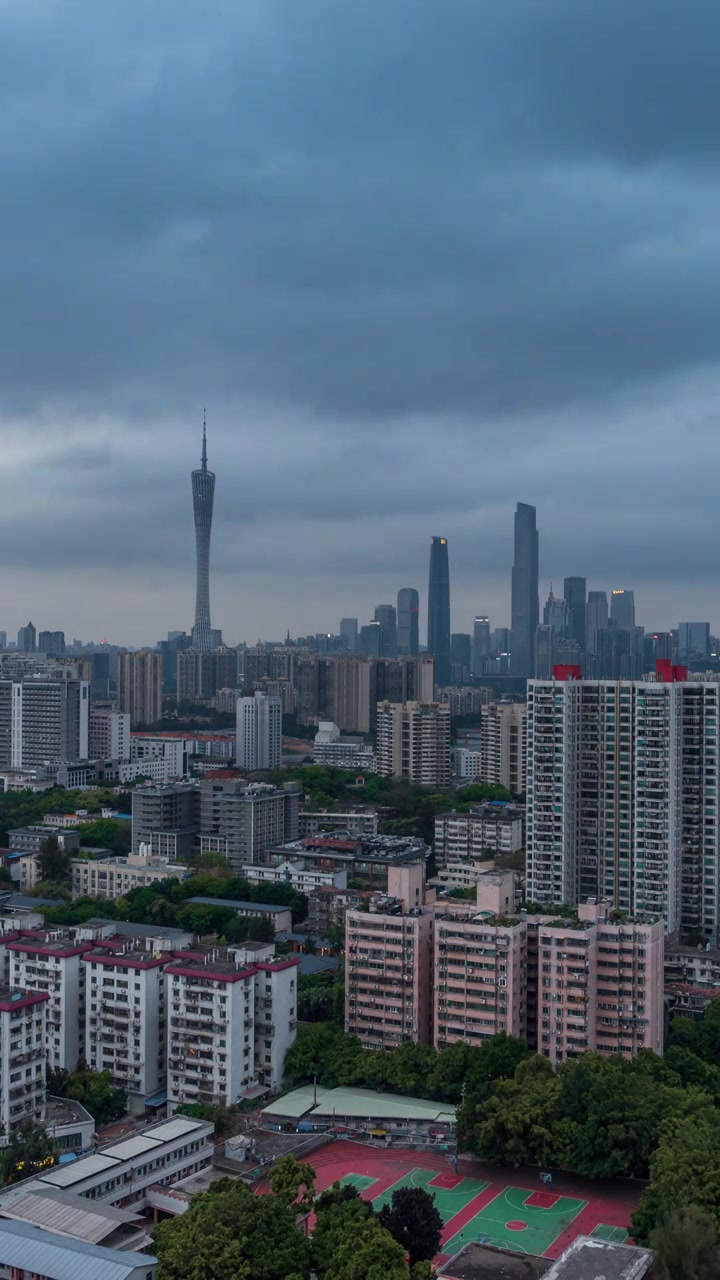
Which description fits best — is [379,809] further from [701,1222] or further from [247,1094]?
[701,1222]

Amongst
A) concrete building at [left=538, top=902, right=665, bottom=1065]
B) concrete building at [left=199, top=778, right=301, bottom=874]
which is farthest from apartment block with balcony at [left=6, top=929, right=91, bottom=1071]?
concrete building at [left=199, top=778, right=301, bottom=874]

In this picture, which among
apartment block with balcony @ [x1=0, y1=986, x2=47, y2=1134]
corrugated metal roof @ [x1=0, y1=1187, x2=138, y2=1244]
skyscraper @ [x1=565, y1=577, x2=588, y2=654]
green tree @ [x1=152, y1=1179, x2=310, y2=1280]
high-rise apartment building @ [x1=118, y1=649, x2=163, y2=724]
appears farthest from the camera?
skyscraper @ [x1=565, y1=577, x2=588, y2=654]

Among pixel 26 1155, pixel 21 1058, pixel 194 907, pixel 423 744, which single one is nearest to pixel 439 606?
pixel 423 744

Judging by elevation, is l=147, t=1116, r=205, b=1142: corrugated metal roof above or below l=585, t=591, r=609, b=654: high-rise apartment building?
below

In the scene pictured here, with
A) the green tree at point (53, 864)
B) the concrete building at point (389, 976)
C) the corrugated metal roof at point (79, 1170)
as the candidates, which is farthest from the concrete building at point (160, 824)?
the corrugated metal roof at point (79, 1170)

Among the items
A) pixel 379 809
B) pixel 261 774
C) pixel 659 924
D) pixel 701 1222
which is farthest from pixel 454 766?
pixel 701 1222

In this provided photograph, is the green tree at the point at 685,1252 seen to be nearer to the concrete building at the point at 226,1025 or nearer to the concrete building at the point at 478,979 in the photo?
the concrete building at the point at 478,979

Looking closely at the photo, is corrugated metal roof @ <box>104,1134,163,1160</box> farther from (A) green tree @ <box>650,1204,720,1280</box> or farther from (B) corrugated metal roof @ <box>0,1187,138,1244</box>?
(A) green tree @ <box>650,1204,720,1280</box>
